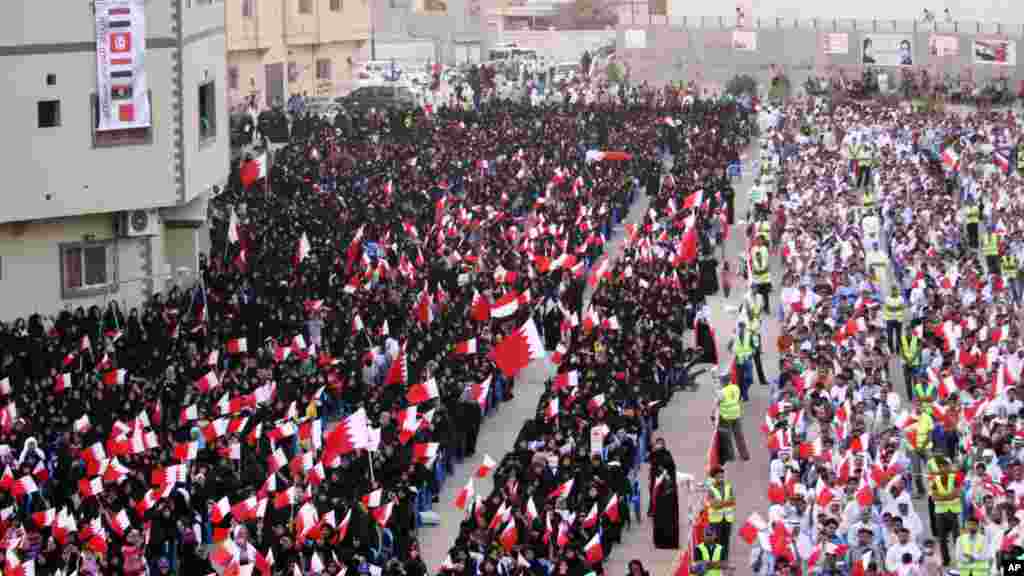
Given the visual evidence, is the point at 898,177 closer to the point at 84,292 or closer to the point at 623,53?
the point at 84,292

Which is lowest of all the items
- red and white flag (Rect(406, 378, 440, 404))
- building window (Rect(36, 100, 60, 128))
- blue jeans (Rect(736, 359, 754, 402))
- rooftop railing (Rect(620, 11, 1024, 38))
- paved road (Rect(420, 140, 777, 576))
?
paved road (Rect(420, 140, 777, 576))

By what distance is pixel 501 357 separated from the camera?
106 feet

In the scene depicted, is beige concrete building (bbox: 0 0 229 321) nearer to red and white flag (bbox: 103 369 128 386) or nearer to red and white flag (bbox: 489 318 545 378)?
red and white flag (bbox: 103 369 128 386)

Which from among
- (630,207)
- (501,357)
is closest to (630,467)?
(501,357)

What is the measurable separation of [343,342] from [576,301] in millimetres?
5443

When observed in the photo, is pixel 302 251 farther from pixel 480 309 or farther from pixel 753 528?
pixel 753 528

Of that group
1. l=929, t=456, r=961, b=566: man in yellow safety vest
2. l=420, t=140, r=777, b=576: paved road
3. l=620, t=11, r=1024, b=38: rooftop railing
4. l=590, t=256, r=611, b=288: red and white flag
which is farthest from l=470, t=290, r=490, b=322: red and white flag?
l=620, t=11, r=1024, b=38: rooftop railing

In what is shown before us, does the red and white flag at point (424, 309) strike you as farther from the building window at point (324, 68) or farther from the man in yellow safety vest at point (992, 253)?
the building window at point (324, 68)

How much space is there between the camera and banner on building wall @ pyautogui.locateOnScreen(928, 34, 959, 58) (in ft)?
243

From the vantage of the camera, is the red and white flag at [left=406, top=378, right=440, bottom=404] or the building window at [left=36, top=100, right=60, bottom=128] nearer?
the red and white flag at [left=406, top=378, right=440, bottom=404]

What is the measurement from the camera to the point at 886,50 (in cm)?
7562

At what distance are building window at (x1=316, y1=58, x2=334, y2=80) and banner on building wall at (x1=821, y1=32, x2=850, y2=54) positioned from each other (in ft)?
53.0

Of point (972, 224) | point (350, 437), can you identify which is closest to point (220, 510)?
point (350, 437)

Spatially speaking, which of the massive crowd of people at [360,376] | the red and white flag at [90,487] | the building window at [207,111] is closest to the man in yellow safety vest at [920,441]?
the massive crowd of people at [360,376]
